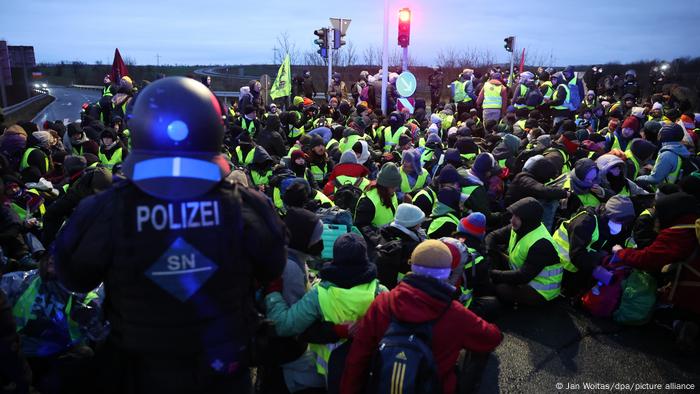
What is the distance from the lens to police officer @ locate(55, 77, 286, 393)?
1.97 m

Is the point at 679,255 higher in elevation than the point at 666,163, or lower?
lower

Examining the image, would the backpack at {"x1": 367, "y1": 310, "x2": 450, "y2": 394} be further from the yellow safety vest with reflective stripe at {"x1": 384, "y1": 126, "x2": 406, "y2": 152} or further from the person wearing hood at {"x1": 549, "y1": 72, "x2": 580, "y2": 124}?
the person wearing hood at {"x1": 549, "y1": 72, "x2": 580, "y2": 124}

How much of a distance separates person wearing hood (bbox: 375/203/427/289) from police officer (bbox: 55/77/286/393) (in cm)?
240

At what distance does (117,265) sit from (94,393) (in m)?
1.64

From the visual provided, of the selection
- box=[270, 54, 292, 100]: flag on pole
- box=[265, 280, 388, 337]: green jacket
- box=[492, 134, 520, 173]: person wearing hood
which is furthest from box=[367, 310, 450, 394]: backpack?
Answer: box=[270, 54, 292, 100]: flag on pole

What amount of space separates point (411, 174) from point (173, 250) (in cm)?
540

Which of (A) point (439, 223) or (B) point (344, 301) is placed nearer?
(B) point (344, 301)

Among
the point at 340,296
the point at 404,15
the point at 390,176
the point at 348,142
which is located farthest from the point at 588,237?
the point at 404,15

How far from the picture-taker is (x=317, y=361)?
377 cm

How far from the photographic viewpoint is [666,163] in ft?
23.2

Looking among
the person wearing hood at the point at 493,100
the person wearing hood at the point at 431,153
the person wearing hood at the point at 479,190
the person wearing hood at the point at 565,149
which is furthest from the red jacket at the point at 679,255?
the person wearing hood at the point at 493,100

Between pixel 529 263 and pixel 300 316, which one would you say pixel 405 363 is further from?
pixel 529 263

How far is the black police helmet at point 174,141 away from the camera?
77.8 inches

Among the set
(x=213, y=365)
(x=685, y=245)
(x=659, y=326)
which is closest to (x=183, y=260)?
(x=213, y=365)
